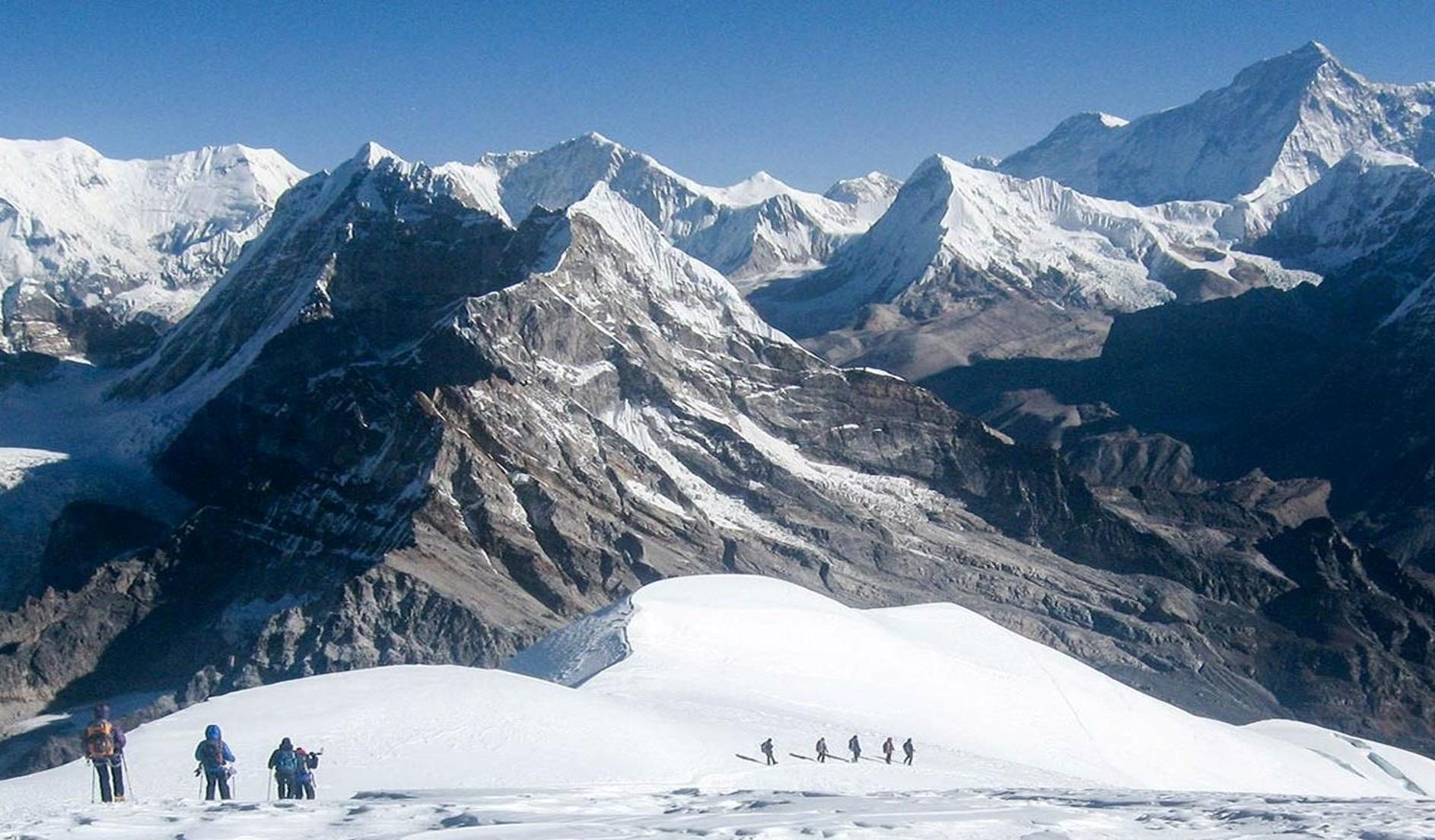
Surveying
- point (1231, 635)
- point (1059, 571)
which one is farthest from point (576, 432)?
point (1231, 635)

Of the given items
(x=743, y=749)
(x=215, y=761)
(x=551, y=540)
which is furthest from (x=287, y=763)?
(x=551, y=540)

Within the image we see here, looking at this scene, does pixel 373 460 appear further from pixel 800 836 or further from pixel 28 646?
pixel 800 836

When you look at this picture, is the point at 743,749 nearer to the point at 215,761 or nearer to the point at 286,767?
the point at 286,767

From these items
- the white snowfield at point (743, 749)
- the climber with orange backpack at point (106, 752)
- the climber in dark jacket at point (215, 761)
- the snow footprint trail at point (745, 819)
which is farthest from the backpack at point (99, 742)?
the climber in dark jacket at point (215, 761)

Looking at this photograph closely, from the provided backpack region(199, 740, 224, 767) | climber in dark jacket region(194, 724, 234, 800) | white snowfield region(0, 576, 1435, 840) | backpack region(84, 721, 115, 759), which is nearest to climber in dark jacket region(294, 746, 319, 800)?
white snowfield region(0, 576, 1435, 840)

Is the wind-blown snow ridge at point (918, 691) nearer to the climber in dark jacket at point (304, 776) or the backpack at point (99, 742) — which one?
the climber in dark jacket at point (304, 776)
